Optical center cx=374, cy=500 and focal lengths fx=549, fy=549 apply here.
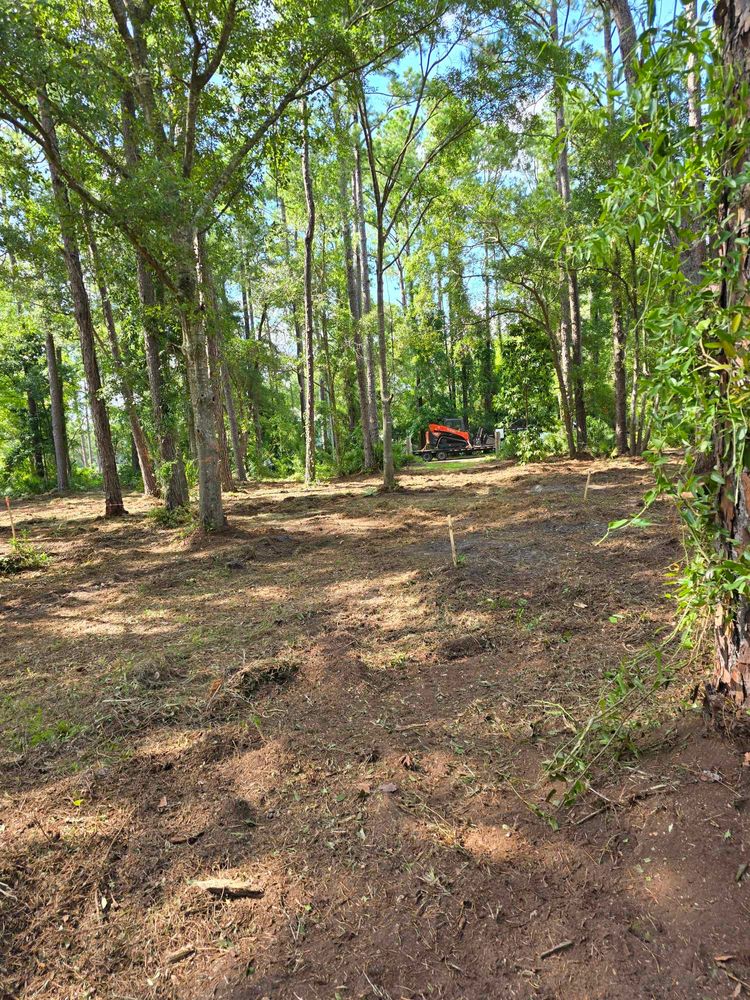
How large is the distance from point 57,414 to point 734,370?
20796mm

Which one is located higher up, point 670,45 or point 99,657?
point 670,45

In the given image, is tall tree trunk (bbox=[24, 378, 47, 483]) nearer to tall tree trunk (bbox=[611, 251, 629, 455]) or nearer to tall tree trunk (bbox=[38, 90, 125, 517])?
tall tree trunk (bbox=[38, 90, 125, 517])

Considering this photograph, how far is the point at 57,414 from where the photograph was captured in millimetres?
18516

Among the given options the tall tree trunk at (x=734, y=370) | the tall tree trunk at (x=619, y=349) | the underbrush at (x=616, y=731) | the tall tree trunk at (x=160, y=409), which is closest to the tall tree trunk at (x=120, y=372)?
the tall tree trunk at (x=160, y=409)

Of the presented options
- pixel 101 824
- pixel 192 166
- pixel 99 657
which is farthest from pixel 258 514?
pixel 101 824

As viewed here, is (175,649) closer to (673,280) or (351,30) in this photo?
(673,280)

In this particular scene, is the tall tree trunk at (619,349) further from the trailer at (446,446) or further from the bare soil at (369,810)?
the trailer at (446,446)

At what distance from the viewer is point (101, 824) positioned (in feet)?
7.37

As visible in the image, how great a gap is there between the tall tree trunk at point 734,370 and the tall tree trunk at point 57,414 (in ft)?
64.6

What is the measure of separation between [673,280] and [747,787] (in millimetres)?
1555

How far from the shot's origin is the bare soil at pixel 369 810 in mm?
1562

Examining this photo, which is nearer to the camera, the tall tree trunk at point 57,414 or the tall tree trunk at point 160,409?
the tall tree trunk at point 160,409

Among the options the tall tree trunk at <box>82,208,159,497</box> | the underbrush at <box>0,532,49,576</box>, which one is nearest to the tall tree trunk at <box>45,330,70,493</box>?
the tall tree trunk at <box>82,208,159,497</box>

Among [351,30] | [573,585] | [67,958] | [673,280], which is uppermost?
[351,30]
